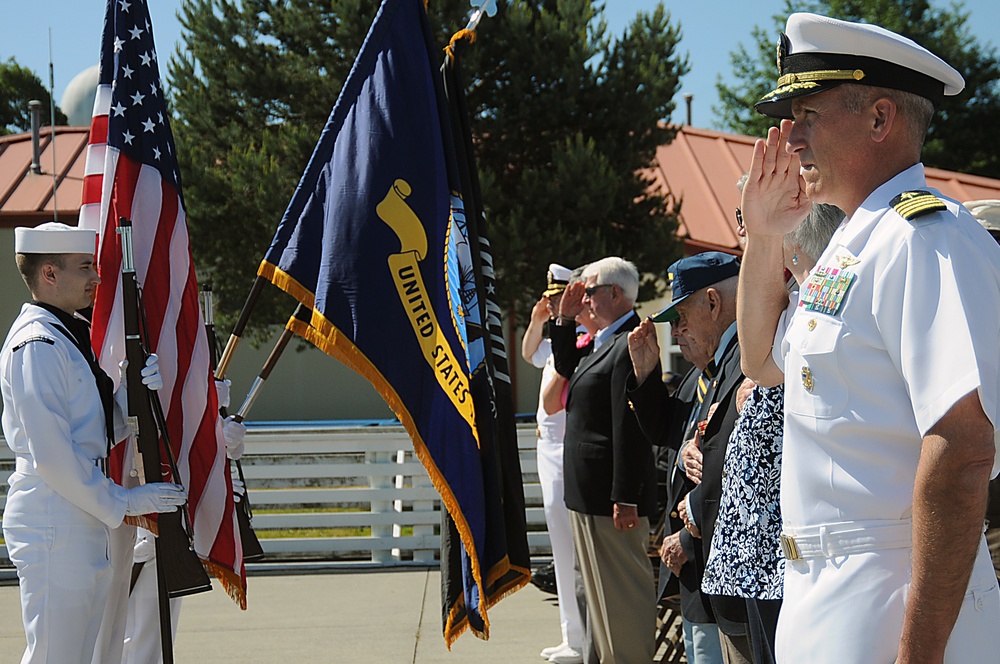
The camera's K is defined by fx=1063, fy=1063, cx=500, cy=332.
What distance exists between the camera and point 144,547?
470cm

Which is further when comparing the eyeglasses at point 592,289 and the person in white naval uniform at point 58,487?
the eyeglasses at point 592,289

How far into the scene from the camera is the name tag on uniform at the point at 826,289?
1.93m

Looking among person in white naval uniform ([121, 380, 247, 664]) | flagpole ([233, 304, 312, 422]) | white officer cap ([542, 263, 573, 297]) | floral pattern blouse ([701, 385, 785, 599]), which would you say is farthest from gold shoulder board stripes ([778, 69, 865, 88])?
white officer cap ([542, 263, 573, 297])

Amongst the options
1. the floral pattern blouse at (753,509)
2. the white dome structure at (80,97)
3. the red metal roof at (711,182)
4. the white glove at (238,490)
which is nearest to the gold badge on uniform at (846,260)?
the floral pattern blouse at (753,509)

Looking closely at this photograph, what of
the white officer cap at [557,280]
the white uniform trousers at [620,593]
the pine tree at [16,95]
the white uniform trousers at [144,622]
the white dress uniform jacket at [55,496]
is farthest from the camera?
the pine tree at [16,95]

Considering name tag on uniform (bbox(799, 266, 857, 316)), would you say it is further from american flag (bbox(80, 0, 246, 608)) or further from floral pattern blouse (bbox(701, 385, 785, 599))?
american flag (bbox(80, 0, 246, 608))

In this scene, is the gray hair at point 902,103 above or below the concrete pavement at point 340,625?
above

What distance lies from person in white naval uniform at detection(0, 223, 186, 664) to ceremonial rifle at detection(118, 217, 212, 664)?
88 millimetres

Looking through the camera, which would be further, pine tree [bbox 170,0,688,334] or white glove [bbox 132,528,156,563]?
pine tree [bbox 170,0,688,334]

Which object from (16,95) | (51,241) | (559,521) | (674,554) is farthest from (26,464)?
(16,95)

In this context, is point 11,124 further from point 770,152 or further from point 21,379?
point 770,152

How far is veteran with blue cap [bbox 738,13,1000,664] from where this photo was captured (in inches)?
67.6

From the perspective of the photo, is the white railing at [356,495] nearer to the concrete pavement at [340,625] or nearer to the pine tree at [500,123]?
the concrete pavement at [340,625]

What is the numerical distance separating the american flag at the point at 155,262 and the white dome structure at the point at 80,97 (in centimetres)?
2169
